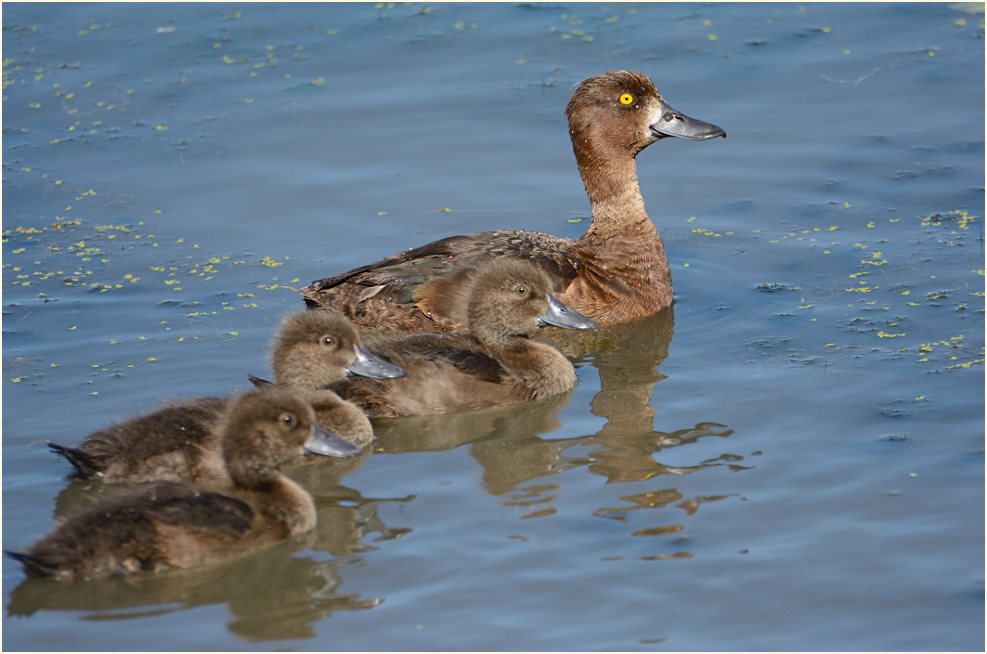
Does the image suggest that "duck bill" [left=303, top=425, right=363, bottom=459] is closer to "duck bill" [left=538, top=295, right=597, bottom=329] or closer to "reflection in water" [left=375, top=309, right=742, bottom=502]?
"reflection in water" [left=375, top=309, right=742, bottom=502]

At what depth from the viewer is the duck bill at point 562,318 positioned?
767 centimetres

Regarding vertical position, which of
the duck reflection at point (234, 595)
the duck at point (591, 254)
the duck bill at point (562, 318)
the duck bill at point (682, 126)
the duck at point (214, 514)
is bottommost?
the duck reflection at point (234, 595)

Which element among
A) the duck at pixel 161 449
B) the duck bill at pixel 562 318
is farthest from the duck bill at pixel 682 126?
the duck at pixel 161 449

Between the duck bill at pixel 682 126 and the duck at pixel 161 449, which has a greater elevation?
the duck bill at pixel 682 126

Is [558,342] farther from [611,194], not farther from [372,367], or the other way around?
[372,367]

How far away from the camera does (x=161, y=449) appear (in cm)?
633

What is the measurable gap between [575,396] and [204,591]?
272cm

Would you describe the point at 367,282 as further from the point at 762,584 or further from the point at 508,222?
the point at 762,584

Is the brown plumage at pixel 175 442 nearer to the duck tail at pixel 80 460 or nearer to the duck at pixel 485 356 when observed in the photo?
the duck tail at pixel 80 460

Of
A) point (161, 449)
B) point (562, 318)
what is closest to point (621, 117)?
point (562, 318)

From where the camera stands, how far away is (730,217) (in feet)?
32.7

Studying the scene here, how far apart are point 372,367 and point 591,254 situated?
7.70 feet

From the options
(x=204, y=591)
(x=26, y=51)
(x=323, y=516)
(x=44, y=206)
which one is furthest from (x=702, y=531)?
(x=26, y=51)

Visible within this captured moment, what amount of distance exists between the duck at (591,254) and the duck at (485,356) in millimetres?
415
